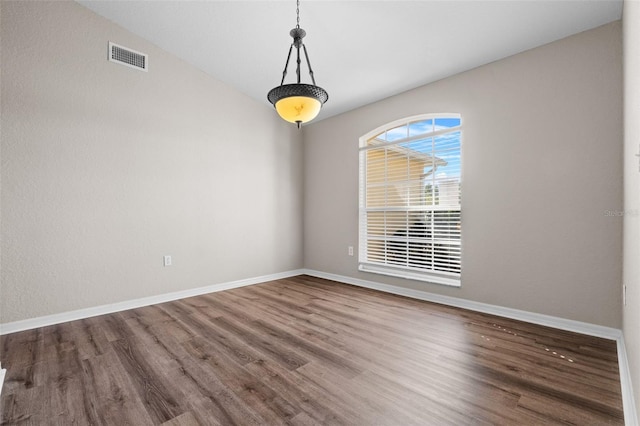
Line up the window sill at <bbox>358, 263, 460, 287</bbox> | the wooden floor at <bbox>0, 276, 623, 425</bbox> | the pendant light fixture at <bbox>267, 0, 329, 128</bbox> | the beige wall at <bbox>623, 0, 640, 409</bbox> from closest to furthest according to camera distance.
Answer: the beige wall at <bbox>623, 0, 640, 409</bbox> → the wooden floor at <bbox>0, 276, 623, 425</bbox> → the pendant light fixture at <bbox>267, 0, 329, 128</bbox> → the window sill at <bbox>358, 263, 460, 287</bbox>

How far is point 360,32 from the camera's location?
2945mm

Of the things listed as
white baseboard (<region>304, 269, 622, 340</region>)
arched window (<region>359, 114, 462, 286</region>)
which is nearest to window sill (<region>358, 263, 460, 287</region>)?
arched window (<region>359, 114, 462, 286</region>)

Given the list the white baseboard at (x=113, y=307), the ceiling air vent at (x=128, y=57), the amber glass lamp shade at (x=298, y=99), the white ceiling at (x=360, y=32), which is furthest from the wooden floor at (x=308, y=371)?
the ceiling air vent at (x=128, y=57)

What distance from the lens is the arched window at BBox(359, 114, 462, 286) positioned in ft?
11.4

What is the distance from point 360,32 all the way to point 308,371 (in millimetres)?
3078

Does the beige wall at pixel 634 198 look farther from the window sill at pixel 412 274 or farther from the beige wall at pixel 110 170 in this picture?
the beige wall at pixel 110 170

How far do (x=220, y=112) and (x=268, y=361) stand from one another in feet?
11.3

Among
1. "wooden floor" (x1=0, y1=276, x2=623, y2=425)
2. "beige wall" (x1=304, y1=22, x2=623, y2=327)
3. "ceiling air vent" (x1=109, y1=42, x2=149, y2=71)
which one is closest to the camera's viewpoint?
"wooden floor" (x1=0, y1=276, x2=623, y2=425)

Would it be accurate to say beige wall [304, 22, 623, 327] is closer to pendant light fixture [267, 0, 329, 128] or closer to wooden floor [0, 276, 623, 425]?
wooden floor [0, 276, 623, 425]

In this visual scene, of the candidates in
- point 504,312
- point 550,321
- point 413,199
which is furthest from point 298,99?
point 550,321

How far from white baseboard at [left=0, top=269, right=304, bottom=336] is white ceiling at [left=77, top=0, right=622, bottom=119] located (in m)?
2.88

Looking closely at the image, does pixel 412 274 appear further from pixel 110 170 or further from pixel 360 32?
pixel 110 170

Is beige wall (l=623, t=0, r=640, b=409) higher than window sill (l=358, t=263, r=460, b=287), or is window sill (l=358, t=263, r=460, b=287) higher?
beige wall (l=623, t=0, r=640, b=409)

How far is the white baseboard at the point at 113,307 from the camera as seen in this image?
2740 mm
